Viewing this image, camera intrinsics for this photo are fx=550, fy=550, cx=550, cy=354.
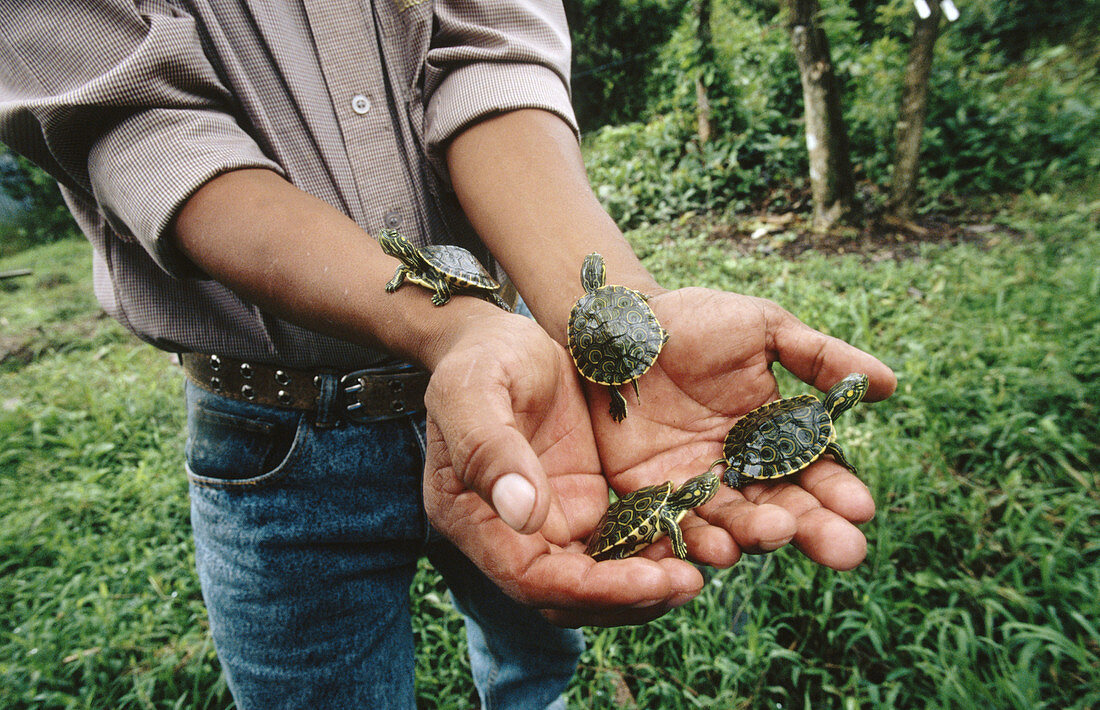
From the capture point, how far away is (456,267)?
2145 mm

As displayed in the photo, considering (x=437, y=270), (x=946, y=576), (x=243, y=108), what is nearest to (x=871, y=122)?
(x=946, y=576)

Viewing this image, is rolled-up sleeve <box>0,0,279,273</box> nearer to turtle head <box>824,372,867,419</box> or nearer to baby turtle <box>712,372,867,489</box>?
→ baby turtle <box>712,372,867,489</box>

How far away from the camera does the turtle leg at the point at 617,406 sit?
2.23 meters

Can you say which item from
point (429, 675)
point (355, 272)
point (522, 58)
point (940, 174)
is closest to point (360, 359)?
point (355, 272)

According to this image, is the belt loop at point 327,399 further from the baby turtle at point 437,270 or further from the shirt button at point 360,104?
the shirt button at point 360,104

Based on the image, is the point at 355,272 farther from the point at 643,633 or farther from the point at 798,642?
the point at 798,642

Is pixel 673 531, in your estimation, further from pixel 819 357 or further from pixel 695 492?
pixel 819 357

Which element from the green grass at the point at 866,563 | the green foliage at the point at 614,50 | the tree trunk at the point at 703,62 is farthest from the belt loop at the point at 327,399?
the green foliage at the point at 614,50

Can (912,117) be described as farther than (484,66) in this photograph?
Yes

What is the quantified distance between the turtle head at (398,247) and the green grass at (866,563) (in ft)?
8.36

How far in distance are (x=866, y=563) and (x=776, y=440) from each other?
1802 millimetres

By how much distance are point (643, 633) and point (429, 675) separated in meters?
1.35

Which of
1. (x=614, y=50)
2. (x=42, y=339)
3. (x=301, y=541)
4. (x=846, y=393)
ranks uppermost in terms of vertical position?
(x=846, y=393)

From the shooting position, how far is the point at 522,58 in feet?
7.82
